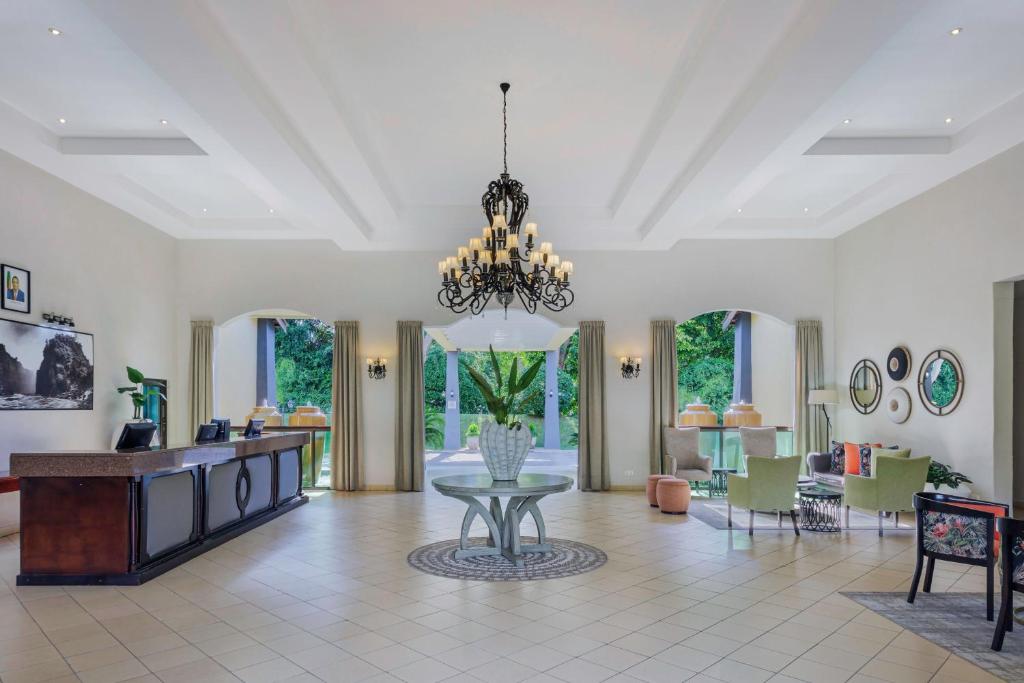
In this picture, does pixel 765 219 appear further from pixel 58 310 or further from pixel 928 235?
pixel 58 310

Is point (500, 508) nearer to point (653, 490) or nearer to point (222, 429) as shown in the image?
point (222, 429)

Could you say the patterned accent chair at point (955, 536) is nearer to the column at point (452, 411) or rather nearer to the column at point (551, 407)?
the column at point (551, 407)

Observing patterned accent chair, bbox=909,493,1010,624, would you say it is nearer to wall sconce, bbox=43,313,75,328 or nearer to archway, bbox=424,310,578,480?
archway, bbox=424,310,578,480

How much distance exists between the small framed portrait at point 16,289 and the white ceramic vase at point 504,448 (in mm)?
4969

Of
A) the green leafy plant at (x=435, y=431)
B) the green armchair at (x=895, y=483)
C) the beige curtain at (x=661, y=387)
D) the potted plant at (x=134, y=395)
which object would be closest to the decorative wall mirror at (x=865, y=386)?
the green armchair at (x=895, y=483)

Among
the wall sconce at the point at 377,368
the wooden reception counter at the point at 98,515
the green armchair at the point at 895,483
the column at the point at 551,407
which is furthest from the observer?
the column at the point at 551,407

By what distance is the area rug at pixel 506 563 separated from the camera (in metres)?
5.74

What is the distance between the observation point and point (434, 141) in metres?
7.23

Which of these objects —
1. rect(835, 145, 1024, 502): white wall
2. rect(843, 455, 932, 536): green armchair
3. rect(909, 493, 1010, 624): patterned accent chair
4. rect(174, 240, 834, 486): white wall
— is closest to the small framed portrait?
rect(174, 240, 834, 486): white wall

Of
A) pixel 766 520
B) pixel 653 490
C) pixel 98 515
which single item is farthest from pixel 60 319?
pixel 766 520

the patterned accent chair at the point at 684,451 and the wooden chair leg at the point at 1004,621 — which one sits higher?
the patterned accent chair at the point at 684,451

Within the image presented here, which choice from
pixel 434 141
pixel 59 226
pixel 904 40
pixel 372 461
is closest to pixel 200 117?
pixel 434 141

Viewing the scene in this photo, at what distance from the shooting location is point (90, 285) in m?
8.60

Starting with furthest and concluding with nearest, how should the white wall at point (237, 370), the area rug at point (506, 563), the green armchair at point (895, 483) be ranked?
the white wall at point (237, 370) < the green armchair at point (895, 483) < the area rug at point (506, 563)
